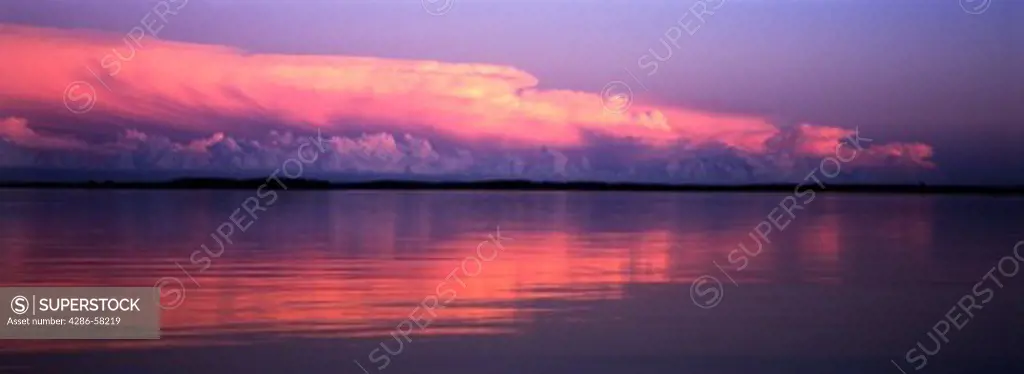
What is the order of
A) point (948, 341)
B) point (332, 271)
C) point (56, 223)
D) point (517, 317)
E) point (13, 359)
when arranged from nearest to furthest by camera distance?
point (13, 359) → point (948, 341) → point (517, 317) → point (332, 271) → point (56, 223)

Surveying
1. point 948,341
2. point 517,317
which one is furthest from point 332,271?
point 948,341

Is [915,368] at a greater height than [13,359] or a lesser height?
lesser

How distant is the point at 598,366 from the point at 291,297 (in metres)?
2.94

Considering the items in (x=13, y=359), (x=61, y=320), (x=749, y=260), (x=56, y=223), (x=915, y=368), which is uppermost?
(x=56, y=223)

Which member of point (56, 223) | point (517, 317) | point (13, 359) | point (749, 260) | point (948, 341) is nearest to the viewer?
point (13, 359)

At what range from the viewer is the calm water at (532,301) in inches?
227

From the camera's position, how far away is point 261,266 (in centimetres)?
1006

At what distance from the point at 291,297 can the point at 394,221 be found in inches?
444

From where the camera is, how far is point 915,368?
5680 millimetres

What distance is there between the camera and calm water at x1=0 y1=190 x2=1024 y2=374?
5.76 metres

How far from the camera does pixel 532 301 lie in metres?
7.81

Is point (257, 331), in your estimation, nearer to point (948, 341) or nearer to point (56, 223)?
point (948, 341)

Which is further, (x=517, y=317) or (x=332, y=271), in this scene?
(x=332, y=271)

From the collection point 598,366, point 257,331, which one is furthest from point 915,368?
point 257,331
